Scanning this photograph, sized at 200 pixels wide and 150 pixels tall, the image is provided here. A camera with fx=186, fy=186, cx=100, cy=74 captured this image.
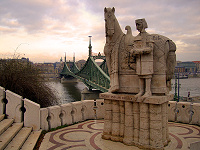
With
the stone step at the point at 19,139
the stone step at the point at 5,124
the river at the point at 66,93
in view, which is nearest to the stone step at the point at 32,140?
the stone step at the point at 19,139

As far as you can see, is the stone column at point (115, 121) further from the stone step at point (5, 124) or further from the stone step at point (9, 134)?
the stone step at point (5, 124)

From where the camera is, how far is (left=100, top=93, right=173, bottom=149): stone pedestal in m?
4.14

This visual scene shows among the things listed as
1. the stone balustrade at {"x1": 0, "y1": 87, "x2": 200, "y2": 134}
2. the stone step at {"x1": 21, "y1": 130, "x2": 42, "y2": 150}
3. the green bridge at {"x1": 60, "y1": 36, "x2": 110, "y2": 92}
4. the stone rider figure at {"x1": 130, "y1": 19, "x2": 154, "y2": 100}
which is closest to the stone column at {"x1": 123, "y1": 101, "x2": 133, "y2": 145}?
the stone balustrade at {"x1": 0, "y1": 87, "x2": 200, "y2": 134}

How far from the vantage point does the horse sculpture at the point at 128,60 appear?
435 cm

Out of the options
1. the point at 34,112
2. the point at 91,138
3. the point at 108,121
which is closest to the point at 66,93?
the point at 34,112

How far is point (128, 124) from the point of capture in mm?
4488

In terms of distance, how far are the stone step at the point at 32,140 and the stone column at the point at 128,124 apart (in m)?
2.18

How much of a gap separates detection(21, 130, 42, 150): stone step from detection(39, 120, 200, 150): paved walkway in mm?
201

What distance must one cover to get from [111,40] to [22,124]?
3372 mm

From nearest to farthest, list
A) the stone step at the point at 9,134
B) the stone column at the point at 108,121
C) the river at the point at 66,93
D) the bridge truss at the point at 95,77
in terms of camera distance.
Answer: the stone step at the point at 9,134 → the stone column at the point at 108,121 → the river at the point at 66,93 → the bridge truss at the point at 95,77

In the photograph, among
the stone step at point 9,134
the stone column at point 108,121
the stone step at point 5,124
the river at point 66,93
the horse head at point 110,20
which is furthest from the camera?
the river at point 66,93

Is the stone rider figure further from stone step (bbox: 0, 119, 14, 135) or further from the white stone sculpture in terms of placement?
stone step (bbox: 0, 119, 14, 135)

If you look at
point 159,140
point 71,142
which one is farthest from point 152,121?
point 71,142

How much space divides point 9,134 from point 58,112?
1.62m
